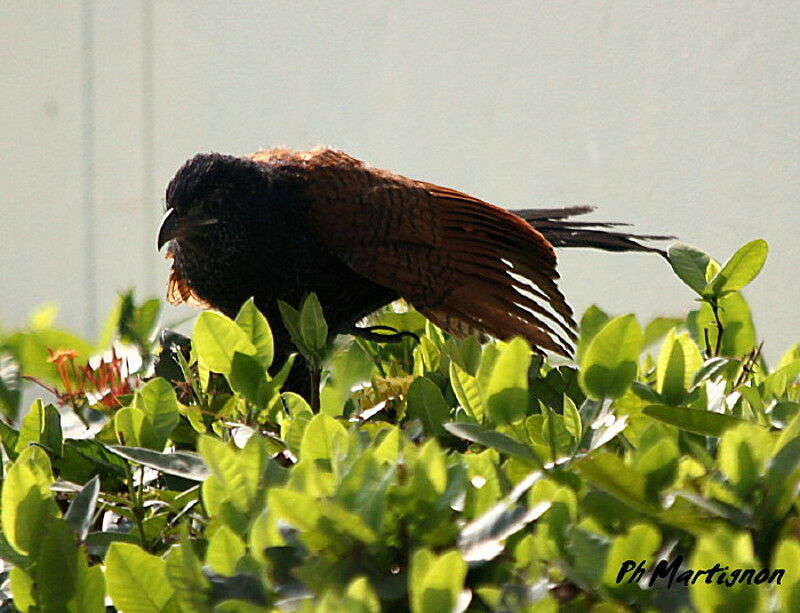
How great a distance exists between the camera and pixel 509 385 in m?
0.94

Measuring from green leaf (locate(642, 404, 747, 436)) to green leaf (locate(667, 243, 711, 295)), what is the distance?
0.45 m

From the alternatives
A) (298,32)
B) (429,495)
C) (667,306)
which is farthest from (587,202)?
(429,495)

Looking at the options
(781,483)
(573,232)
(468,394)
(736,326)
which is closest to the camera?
(781,483)

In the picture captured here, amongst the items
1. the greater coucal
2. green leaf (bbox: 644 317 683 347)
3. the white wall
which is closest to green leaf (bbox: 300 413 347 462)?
green leaf (bbox: 644 317 683 347)

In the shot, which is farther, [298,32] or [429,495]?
[298,32]

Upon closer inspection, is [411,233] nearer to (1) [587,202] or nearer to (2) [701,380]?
(2) [701,380]

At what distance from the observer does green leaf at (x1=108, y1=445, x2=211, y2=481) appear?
3.17 feet

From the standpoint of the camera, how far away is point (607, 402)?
103cm

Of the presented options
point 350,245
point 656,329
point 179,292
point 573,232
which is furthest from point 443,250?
point 656,329

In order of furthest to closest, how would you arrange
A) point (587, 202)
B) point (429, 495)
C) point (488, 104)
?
point (488, 104)
point (587, 202)
point (429, 495)

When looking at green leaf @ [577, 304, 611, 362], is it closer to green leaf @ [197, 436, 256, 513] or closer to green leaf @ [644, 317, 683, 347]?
green leaf @ [644, 317, 683, 347]

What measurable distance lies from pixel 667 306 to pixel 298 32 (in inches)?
92.1

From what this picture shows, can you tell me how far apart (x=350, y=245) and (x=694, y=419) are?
1.48 m

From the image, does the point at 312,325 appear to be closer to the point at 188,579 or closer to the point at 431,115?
the point at 188,579
